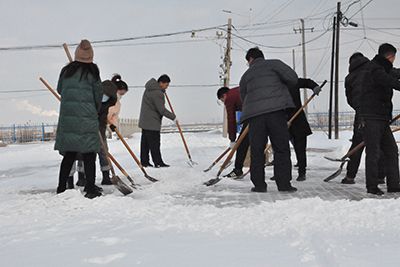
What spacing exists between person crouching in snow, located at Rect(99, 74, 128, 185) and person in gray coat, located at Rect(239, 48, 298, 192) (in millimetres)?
1669

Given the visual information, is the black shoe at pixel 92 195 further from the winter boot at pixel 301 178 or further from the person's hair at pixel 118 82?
the winter boot at pixel 301 178

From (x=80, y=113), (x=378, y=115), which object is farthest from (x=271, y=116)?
(x=80, y=113)

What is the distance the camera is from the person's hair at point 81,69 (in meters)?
4.02

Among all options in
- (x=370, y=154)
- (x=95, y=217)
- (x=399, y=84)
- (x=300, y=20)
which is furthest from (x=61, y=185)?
(x=300, y=20)

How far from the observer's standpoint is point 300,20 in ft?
101

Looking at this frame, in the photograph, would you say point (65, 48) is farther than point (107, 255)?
Yes

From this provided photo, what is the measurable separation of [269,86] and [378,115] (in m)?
1.14

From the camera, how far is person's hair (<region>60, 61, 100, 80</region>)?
4.02 meters

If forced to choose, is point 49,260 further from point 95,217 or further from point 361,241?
point 361,241

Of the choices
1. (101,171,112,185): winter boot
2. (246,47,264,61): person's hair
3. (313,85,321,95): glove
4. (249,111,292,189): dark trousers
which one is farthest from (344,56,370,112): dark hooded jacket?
(101,171,112,185): winter boot

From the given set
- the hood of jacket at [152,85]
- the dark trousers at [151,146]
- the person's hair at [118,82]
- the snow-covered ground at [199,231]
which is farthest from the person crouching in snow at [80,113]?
the hood of jacket at [152,85]

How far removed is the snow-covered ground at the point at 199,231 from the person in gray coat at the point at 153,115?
3020 mm

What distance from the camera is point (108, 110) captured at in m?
5.11

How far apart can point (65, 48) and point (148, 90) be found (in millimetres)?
2404
